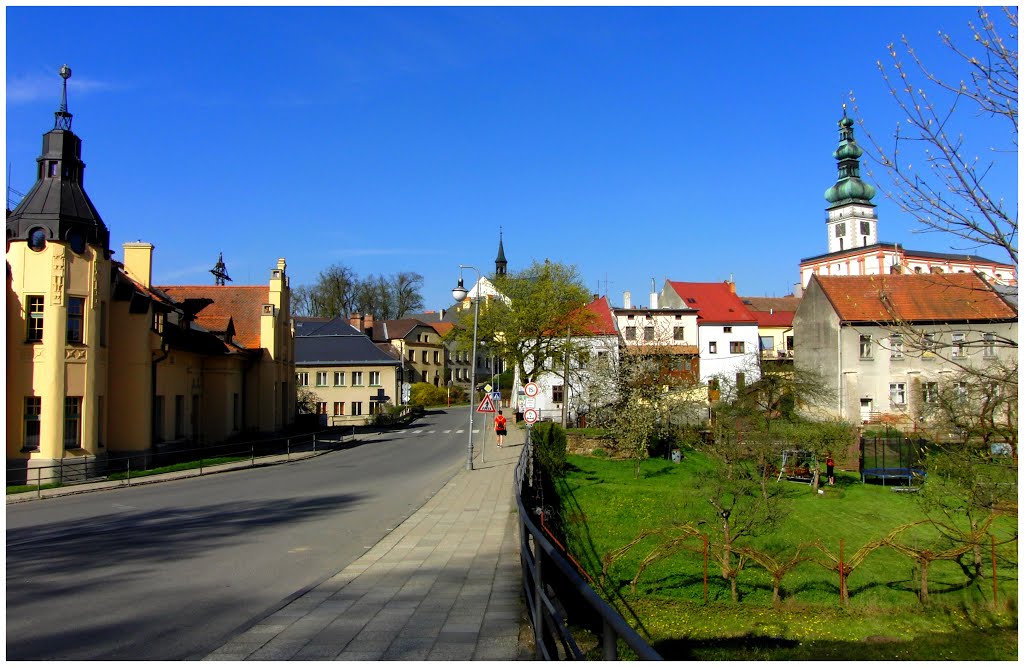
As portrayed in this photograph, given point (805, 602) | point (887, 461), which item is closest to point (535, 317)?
point (887, 461)

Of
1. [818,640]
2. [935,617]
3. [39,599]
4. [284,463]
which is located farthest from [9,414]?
[935,617]

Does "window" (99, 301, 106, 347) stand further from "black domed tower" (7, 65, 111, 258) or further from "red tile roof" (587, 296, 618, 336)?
"red tile roof" (587, 296, 618, 336)

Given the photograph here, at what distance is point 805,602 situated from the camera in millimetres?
13398

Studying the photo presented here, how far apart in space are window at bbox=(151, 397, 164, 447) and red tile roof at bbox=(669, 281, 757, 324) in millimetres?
42204

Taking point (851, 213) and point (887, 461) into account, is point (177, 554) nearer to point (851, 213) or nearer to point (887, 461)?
point (887, 461)

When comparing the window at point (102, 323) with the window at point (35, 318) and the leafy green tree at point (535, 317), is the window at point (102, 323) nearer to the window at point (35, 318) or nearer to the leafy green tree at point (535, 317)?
the window at point (35, 318)

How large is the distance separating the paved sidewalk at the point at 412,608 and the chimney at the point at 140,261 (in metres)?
26.9

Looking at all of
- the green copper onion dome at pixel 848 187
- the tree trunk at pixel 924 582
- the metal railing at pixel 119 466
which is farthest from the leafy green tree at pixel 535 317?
the green copper onion dome at pixel 848 187

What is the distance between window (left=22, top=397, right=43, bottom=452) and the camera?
24.0 metres

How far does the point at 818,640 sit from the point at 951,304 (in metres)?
6.39

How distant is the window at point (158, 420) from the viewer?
1191 inches

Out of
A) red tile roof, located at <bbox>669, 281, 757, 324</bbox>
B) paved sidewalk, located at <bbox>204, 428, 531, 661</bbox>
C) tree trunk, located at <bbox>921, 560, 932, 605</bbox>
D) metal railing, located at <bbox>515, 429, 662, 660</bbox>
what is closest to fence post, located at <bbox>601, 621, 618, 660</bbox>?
metal railing, located at <bbox>515, 429, 662, 660</bbox>

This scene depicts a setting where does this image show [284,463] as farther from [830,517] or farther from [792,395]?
[792,395]

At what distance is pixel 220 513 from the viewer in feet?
55.7
